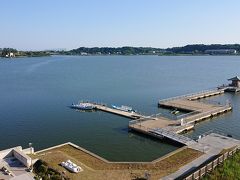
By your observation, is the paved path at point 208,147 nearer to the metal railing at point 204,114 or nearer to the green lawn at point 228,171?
the green lawn at point 228,171

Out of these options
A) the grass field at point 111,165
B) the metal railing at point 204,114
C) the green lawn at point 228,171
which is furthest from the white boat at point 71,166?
the metal railing at point 204,114

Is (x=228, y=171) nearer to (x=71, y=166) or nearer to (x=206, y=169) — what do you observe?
(x=206, y=169)

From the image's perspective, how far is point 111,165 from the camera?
31453mm

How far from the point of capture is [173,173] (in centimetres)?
2928

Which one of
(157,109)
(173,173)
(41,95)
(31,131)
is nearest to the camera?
(173,173)

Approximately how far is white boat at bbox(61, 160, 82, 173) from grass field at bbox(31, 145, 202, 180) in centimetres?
42

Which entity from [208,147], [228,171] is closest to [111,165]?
[228,171]

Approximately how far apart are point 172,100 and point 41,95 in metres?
33.6

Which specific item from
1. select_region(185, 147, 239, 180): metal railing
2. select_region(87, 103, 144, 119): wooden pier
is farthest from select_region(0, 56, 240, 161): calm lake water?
select_region(185, 147, 239, 180): metal railing

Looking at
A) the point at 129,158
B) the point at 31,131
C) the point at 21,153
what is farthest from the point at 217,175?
the point at 31,131

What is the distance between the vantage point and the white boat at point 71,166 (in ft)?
96.4

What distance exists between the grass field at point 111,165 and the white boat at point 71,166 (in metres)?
0.42

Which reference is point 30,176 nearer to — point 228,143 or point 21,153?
point 21,153

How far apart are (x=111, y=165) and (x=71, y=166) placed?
4.23m
